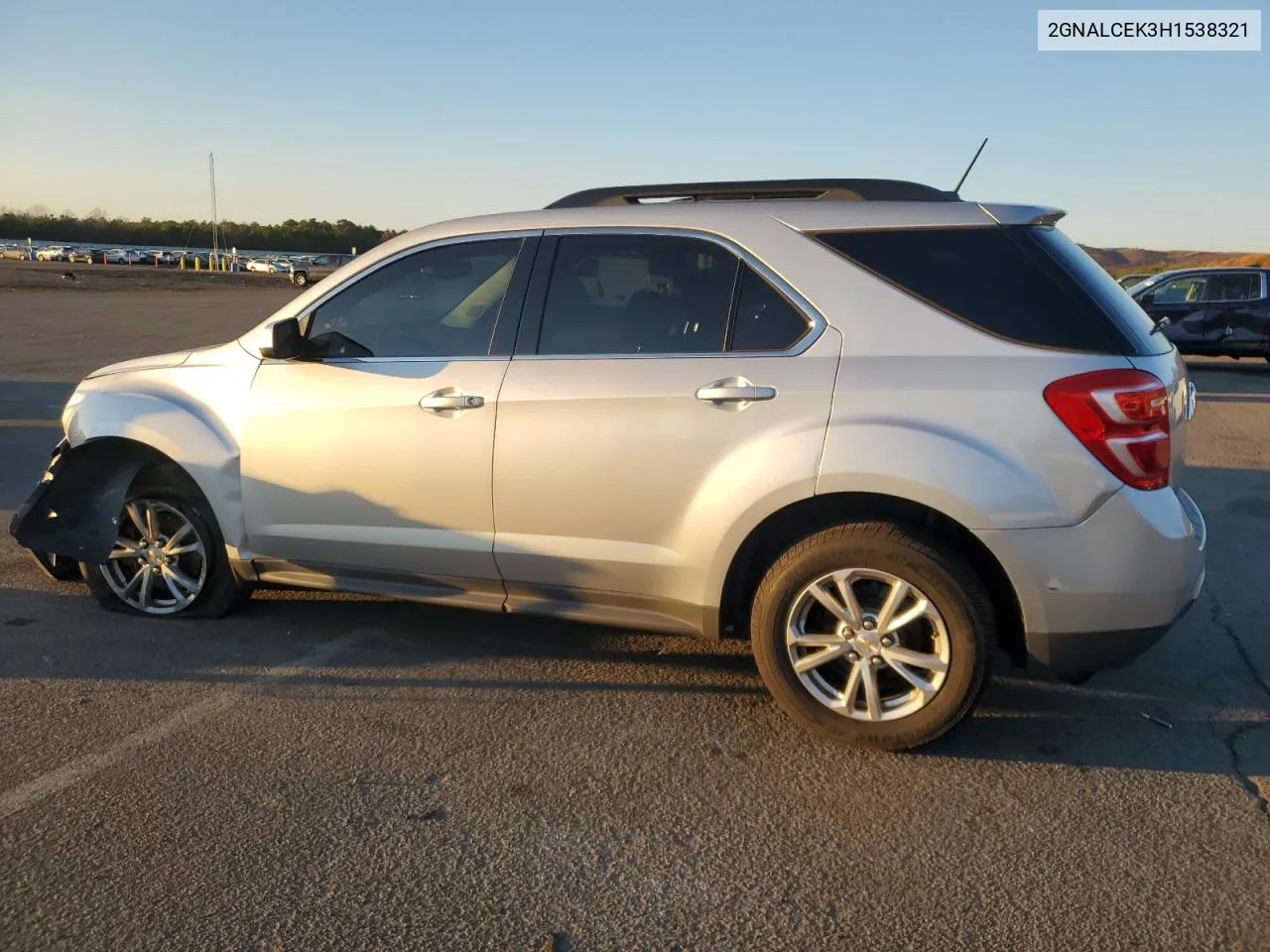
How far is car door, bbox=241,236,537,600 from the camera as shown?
4133mm

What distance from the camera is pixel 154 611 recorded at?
16.1ft

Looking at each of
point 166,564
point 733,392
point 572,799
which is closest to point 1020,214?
point 733,392

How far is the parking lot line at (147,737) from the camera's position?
3307 mm

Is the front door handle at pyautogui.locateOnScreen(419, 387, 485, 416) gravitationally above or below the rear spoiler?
below

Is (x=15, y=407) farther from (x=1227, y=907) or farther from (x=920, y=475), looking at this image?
(x=1227, y=907)

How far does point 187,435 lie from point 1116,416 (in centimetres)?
372

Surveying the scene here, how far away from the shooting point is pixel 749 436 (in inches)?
143

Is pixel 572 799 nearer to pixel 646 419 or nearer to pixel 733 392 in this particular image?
pixel 646 419

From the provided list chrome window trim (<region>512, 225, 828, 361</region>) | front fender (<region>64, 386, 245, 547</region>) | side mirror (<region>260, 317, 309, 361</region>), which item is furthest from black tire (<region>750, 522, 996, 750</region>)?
front fender (<region>64, 386, 245, 547</region>)

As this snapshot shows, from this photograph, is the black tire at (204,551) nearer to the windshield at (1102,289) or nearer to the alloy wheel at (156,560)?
the alloy wheel at (156,560)

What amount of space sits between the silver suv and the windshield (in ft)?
0.07

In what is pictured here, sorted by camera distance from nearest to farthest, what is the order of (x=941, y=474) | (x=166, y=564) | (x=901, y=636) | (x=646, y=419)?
1. (x=941, y=474)
2. (x=901, y=636)
3. (x=646, y=419)
4. (x=166, y=564)

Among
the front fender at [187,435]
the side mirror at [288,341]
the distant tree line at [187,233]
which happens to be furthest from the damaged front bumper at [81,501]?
the distant tree line at [187,233]

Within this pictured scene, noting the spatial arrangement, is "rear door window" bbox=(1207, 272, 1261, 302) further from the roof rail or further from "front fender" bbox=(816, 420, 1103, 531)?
"front fender" bbox=(816, 420, 1103, 531)
